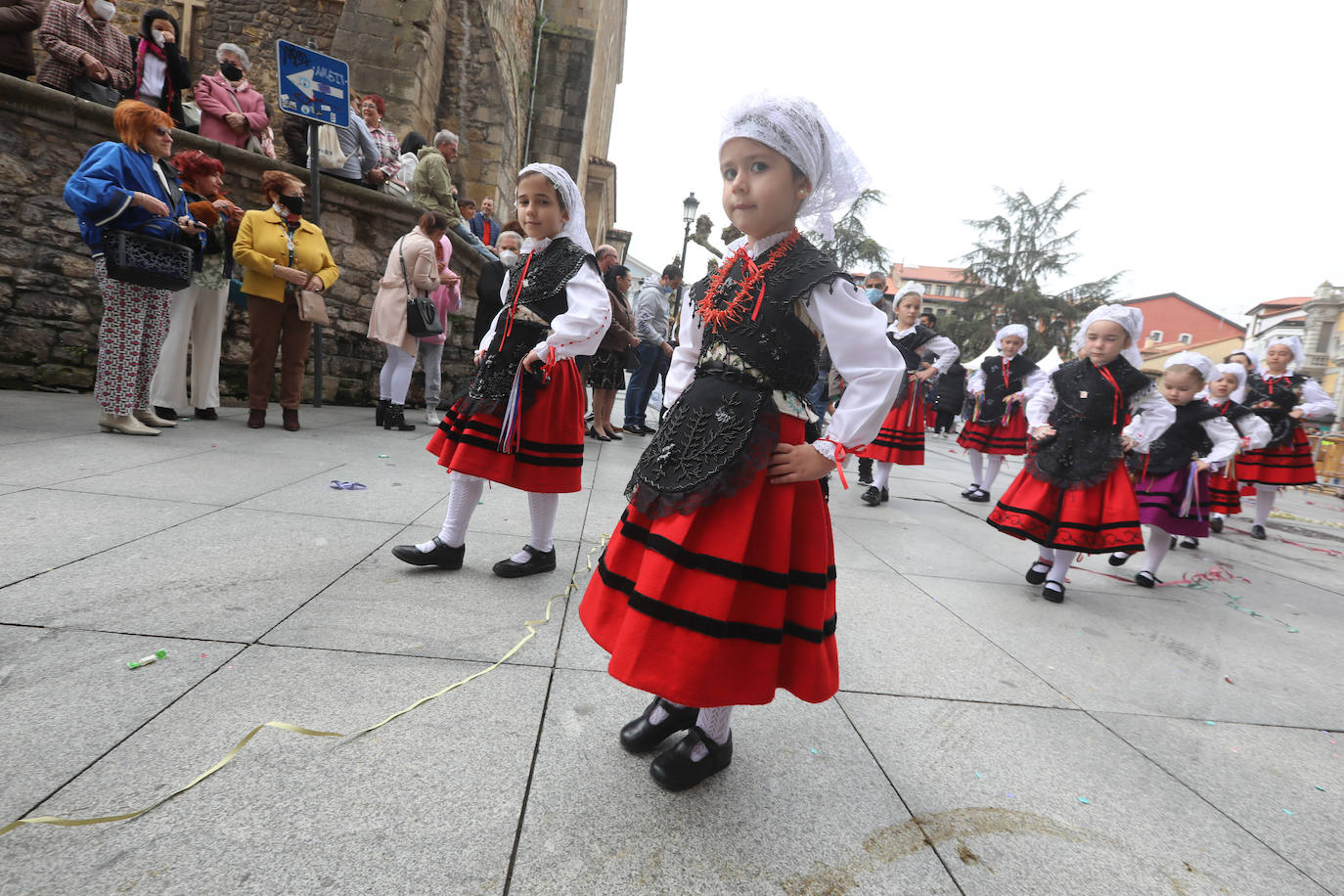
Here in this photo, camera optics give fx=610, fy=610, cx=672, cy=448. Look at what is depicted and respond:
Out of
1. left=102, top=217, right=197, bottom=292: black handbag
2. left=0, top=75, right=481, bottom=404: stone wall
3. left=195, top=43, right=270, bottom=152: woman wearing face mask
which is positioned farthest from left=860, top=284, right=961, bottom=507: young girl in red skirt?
left=195, top=43, right=270, bottom=152: woman wearing face mask

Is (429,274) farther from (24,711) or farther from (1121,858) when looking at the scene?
(1121,858)

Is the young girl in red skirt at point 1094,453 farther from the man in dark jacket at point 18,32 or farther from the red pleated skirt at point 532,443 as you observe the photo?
the man in dark jacket at point 18,32

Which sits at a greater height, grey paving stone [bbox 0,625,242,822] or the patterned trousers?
the patterned trousers

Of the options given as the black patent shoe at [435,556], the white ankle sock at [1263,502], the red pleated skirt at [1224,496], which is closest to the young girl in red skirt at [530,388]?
the black patent shoe at [435,556]

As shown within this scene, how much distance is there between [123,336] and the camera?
469cm

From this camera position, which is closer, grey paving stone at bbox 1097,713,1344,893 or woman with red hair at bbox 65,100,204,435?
grey paving stone at bbox 1097,713,1344,893

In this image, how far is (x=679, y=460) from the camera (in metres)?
1.71

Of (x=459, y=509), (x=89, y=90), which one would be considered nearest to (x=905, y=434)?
(x=459, y=509)

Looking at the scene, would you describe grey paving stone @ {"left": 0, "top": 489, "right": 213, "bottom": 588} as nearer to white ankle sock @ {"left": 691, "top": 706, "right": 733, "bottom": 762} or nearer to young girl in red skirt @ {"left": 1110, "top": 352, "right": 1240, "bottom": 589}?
white ankle sock @ {"left": 691, "top": 706, "right": 733, "bottom": 762}

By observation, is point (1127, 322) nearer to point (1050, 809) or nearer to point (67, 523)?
point (1050, 809)

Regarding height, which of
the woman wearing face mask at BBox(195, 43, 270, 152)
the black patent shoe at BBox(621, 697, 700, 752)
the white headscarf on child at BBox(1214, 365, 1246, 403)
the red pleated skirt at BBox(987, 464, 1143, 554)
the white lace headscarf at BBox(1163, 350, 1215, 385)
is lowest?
the black patent shoe at BBox(621, 697, 700, 752)

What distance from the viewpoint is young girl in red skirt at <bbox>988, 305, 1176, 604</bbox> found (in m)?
3.76

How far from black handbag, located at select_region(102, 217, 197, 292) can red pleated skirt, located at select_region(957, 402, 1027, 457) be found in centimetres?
773

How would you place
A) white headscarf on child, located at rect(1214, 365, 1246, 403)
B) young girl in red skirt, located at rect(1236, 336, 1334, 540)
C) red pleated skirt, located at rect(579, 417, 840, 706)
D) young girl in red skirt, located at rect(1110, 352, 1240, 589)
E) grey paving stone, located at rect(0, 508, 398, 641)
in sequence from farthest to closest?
1. young girl in red skirt, located at rect(1236, 336, 1334, 540)
2. white headscarf on child, located at rect(1214, 365, 1246, 403)
3. young girl in red skirt, located at rect(1110, 352, 1240, 589)
4. grey paving stone, located at rect(0, 508, 398, 641)
5. red pleated skirt, located at rect(579, 417, 840, 706)
